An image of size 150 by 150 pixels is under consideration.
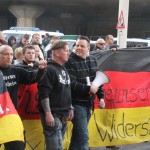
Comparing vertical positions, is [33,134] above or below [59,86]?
below

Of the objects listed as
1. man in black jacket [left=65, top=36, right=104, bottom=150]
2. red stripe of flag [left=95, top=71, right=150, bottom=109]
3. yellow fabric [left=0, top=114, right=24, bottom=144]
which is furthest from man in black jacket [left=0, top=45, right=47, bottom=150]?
red stripe of flag [left=95, top=71, right=150, bottom=109]

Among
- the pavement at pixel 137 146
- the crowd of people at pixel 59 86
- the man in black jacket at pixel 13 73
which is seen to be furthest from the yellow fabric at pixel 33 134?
the pavement at pixel 137 146

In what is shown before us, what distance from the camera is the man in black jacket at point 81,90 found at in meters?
5.69

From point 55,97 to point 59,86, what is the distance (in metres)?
0.14

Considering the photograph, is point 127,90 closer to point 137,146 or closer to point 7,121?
point 137,146

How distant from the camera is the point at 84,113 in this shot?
18.9ft

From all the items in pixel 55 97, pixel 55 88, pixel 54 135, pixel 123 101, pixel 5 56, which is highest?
pixel 5 56

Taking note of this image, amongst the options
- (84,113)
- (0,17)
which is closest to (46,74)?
(84,113)

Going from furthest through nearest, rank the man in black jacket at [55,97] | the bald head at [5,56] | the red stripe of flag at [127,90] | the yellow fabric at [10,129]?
the red stripe of flag at [127,90]
the man in black jacket at [55,97]
the bald head at [5,56]
the yellow fabric at [10,129]

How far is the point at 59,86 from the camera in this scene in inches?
204

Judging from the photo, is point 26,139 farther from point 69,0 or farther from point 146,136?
point 69,0

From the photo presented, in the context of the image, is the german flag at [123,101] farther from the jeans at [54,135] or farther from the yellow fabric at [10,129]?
the yellow fabric at [10,129]

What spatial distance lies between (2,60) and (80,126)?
4.54 ft

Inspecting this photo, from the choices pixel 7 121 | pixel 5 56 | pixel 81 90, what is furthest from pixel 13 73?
pixel 81 90
